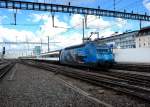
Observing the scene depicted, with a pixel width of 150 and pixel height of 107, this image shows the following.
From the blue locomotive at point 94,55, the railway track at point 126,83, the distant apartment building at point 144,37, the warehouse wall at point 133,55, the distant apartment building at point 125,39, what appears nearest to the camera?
the railway track at point 126,83

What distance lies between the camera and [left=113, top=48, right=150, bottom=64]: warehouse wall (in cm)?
4004

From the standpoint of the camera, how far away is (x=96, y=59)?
2644 centimetres

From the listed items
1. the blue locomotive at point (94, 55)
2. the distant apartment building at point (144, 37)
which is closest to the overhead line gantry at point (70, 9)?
the blue locomotive at point (94, 55)

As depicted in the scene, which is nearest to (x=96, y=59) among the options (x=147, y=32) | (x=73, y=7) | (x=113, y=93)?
(x=73, y=7)

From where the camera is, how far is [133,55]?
1698 inches

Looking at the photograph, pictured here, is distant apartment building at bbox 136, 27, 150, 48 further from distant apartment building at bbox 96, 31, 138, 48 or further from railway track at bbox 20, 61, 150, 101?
railway track at bbox 20, 61, 150, 101

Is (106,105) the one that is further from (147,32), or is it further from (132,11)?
(147,32)

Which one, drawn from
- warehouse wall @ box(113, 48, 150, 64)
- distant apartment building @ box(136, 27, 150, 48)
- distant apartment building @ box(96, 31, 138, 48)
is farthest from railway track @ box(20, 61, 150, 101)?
distant apartment building @ box(96, 31, 138, 48)

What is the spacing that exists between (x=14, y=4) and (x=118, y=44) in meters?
47.1

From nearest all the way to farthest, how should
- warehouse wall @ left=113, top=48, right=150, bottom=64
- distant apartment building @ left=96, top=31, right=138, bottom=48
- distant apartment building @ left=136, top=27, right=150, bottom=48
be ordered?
warehouse wall @ left=113, top=48, right=150, bottom=64 < distant apartment building @ left=136, top=27, right=150, bottom=48 < distant apartment building @ left=96, top=31, right=138, bottom=48

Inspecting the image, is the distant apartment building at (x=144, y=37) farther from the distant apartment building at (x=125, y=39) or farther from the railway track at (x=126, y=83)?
the railway track at (x=126, y=83)

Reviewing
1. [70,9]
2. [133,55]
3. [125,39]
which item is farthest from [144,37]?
[70,9]

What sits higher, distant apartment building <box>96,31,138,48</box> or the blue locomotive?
distant apartment building <box>96,31,138,48</box>

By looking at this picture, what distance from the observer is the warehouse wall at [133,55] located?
131ft
